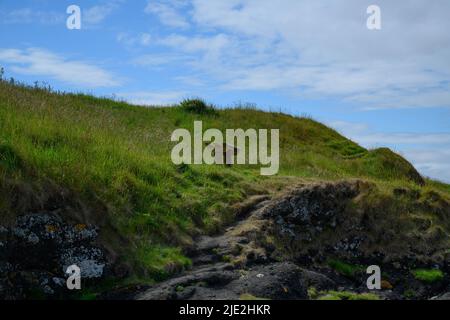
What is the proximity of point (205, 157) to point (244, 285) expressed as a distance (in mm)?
10146

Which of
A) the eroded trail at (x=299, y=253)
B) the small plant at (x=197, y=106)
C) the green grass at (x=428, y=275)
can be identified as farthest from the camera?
the small plant at (x=197, y=106)

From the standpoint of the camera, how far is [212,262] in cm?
1241

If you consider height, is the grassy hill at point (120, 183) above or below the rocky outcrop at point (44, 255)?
above

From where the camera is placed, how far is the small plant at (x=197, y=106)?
3193 cm

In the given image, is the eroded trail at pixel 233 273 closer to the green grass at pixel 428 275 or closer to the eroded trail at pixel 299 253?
the eroded trail at pixel 299 253

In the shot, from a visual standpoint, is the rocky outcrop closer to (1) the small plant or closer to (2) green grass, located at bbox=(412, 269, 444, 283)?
(2) green grass, located at bbox=(412, 269, 444, 283)

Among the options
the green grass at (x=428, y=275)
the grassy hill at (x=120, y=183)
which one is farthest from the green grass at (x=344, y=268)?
the grassy hill at (x=120, y=183)

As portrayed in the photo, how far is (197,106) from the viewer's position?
106 ft

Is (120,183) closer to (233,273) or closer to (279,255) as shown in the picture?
(233,273)

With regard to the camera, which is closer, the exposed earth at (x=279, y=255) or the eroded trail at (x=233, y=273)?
the eroded trail at (x=233, y=273)

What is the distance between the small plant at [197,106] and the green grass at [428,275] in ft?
62.4

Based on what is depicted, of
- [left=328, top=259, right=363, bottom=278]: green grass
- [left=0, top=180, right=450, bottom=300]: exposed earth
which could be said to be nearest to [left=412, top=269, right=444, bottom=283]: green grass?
[left=0, top=180, right=450, bottom=300]: exposed earth

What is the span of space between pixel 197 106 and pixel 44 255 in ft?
73.1
